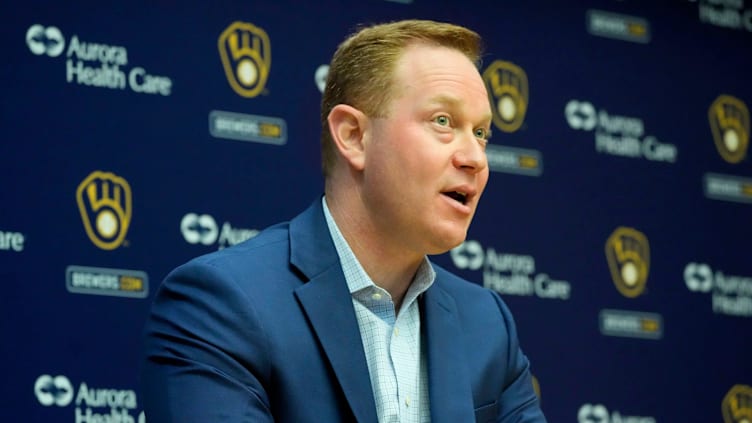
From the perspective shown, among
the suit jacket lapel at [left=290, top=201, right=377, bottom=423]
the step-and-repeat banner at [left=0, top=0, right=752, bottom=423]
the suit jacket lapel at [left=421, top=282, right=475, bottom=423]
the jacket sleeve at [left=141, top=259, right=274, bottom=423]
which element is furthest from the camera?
the step-and-repeat banner at [left=0, top=0, right=752, bottom=423]

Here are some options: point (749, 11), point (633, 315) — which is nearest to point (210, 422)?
point (633, 315)

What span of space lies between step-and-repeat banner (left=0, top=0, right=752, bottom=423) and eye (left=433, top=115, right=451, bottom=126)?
1.84 meters

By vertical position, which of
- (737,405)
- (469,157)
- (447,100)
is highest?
(447,100)

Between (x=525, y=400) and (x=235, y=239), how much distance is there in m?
1.88

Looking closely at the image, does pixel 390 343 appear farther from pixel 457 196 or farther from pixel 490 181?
pixel 490 181

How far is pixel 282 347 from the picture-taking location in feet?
9.04

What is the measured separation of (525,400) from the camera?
3162mm

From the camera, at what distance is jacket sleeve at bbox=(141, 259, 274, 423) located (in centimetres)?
264

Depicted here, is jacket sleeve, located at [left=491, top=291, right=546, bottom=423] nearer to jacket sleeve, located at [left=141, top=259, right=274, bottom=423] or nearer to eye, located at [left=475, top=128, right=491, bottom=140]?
eye, located at [left=475, top=128, right=491, bottom=140]

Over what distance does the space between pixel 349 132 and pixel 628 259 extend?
9.34ft

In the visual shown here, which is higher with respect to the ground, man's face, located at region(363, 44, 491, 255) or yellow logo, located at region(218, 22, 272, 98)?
yellow logo, located at region(218, 22, 272, 98)

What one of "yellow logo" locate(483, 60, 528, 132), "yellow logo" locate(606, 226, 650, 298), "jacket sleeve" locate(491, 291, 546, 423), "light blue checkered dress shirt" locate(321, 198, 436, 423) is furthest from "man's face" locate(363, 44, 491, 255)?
"yellow logo" locate(606, 226, 650, 298)

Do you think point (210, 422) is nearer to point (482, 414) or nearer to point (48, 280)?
point (482, 414)

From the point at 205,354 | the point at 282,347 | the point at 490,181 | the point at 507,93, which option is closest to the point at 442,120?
the point at 282,347
